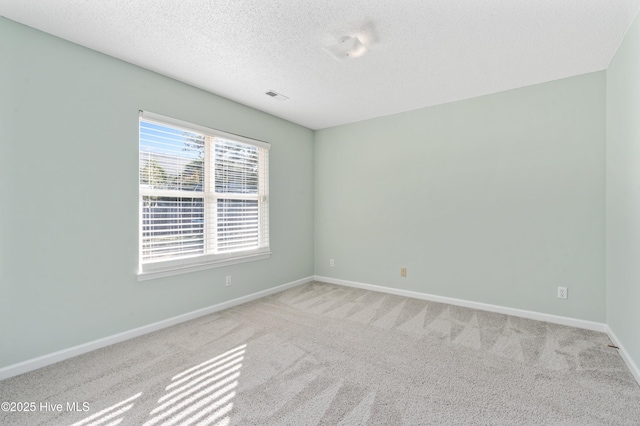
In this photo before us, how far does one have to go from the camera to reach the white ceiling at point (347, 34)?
1.93 m

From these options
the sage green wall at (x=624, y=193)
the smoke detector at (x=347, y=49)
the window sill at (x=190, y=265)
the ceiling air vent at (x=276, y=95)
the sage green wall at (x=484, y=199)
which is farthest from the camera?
the ceiling air vent at (x=276, y=95)

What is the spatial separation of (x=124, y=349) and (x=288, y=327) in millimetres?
1425

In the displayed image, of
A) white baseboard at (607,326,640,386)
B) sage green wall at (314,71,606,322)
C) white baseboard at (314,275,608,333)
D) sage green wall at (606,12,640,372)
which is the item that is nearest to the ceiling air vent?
sage green wall at (314,71,606,322)

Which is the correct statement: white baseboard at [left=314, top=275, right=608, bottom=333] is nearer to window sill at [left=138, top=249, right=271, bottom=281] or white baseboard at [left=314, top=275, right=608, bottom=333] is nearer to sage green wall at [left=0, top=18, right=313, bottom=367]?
window sill at [left=138, top=249, right=271, bottom=281]

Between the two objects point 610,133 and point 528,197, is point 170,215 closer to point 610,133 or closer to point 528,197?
point 528,197

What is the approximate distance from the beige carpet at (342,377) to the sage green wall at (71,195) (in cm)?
30

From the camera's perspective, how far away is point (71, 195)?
7.64ft

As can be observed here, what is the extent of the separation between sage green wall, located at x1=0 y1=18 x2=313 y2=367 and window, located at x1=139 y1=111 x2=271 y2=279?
0.13 metres

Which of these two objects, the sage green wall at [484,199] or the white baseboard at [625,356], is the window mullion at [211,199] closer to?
the sage green wall at [484,199]

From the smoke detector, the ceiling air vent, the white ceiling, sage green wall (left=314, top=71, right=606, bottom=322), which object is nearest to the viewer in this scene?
the white ceiling

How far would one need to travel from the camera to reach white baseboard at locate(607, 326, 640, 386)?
1999 millimetres

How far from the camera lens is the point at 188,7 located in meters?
1.92

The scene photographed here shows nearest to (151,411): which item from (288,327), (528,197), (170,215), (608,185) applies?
(288,327)

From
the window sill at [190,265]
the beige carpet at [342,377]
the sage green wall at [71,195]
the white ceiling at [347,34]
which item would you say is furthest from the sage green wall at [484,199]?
the sage green wall at [71,195]
